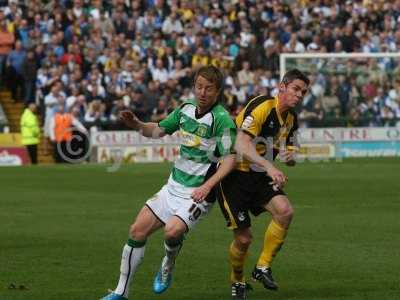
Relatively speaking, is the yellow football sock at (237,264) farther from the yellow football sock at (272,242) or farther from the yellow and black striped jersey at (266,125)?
the yellow and black striped jersey at (266,125)

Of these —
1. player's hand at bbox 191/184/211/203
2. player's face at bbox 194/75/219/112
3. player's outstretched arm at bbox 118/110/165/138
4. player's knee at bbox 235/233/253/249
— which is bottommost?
player's knee at bbox 235/233/253/249

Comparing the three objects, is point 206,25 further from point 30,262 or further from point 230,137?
point 230,137

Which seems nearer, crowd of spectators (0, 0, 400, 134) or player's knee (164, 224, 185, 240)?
player's knee (164, 224, 185, 240)

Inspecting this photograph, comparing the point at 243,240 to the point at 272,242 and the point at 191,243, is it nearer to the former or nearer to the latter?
the point at 272,242

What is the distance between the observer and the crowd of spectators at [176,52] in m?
33.5

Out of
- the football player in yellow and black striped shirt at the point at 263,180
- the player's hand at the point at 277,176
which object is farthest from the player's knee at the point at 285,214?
the player's hand at the point at 277,176

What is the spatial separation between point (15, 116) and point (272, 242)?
23938mm

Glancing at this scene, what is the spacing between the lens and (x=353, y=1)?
4041 cm

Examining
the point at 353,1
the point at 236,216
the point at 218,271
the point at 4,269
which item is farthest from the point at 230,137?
the point at 353,1

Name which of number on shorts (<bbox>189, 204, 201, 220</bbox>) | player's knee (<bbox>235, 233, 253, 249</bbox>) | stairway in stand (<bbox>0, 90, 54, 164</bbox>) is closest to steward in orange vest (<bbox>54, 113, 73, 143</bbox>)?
stairway in stand (<bbox>0, 90, 54, 164</bbox>)

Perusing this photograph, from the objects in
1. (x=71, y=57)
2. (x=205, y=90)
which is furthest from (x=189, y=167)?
(x=71, y=57)

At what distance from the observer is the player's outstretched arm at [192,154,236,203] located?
938 centimetres

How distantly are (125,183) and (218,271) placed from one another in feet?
44.0

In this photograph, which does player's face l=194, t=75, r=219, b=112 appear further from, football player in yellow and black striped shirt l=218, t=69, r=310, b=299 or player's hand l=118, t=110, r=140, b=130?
football player in yellow and black striped shirt l=218, t=69, r=310, b=299
